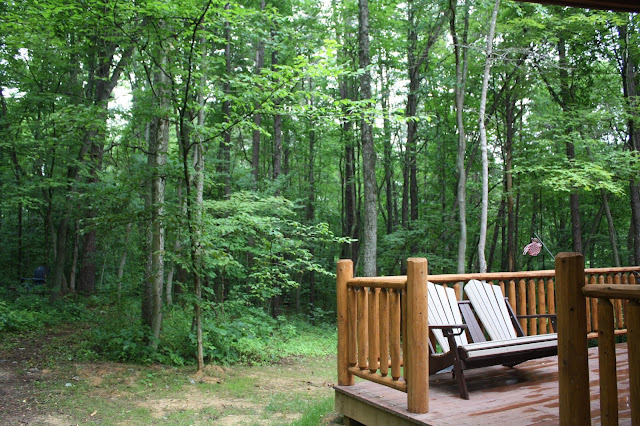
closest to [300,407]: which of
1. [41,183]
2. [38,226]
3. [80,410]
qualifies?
[80,410]

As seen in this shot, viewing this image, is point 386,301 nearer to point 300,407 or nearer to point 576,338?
point 576,338

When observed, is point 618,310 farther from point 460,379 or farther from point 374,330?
point 374,330

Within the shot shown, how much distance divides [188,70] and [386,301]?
4460mm

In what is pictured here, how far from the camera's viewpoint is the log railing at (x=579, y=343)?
80.0 inches

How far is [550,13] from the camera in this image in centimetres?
1152

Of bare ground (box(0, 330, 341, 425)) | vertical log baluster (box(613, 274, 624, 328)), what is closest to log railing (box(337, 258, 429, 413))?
bare ground (box(0, 330, 341, 425))

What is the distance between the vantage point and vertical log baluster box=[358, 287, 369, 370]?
Answer: 11.9 feet

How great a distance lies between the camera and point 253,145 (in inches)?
532

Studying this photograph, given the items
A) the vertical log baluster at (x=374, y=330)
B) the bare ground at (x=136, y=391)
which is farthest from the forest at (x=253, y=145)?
the vertical log baluster at (x=374, y=330)

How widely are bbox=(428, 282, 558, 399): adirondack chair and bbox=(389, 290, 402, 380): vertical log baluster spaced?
34cm

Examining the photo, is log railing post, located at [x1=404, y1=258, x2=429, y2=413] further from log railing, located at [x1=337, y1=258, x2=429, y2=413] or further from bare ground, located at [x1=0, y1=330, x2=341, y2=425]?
bare ground, located at [x1=0, y1=330, x2=341, y2=425]

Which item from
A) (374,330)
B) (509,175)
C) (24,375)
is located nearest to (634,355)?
(374,330)

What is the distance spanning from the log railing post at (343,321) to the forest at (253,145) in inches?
119

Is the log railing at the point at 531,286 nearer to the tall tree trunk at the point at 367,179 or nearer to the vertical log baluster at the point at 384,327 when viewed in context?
the vertical log baluster at the point at 384,327
